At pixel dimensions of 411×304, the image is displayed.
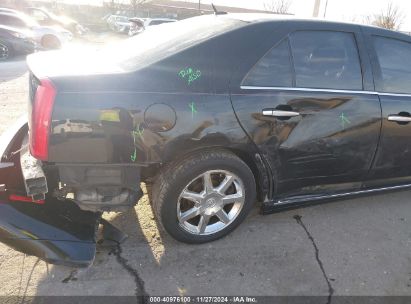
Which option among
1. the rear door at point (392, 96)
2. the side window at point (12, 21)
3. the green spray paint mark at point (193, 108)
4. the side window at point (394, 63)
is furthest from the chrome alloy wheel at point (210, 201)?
the side window at point (12, 21)

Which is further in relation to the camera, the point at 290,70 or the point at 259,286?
the point at 290,70

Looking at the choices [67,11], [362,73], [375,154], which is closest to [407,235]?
[375,154]

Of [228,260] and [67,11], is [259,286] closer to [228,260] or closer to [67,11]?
[228,260]

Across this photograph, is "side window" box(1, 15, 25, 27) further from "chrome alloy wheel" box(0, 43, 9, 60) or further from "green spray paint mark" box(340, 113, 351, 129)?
"green spray paint mark" box(340, 113, 351, 129)

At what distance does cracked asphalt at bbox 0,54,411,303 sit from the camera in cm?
261

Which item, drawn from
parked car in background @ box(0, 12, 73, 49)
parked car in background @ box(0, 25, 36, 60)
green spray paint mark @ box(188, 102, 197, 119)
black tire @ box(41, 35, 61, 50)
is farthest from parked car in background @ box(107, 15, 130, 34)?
green spray paint mark @ box(188, 102, 197, 119)

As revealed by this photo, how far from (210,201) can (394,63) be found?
6.30ft

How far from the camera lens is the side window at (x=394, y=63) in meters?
3.21

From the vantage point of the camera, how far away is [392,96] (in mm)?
3211

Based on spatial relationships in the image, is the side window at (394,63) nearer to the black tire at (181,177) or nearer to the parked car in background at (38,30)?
the black tire at (181,177)

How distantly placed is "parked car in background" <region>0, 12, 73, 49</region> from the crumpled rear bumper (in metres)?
13.0

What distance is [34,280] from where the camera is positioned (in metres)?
2.59

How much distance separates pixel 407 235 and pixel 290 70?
5.87ft

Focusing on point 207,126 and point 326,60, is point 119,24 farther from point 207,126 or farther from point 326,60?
point 207,126
